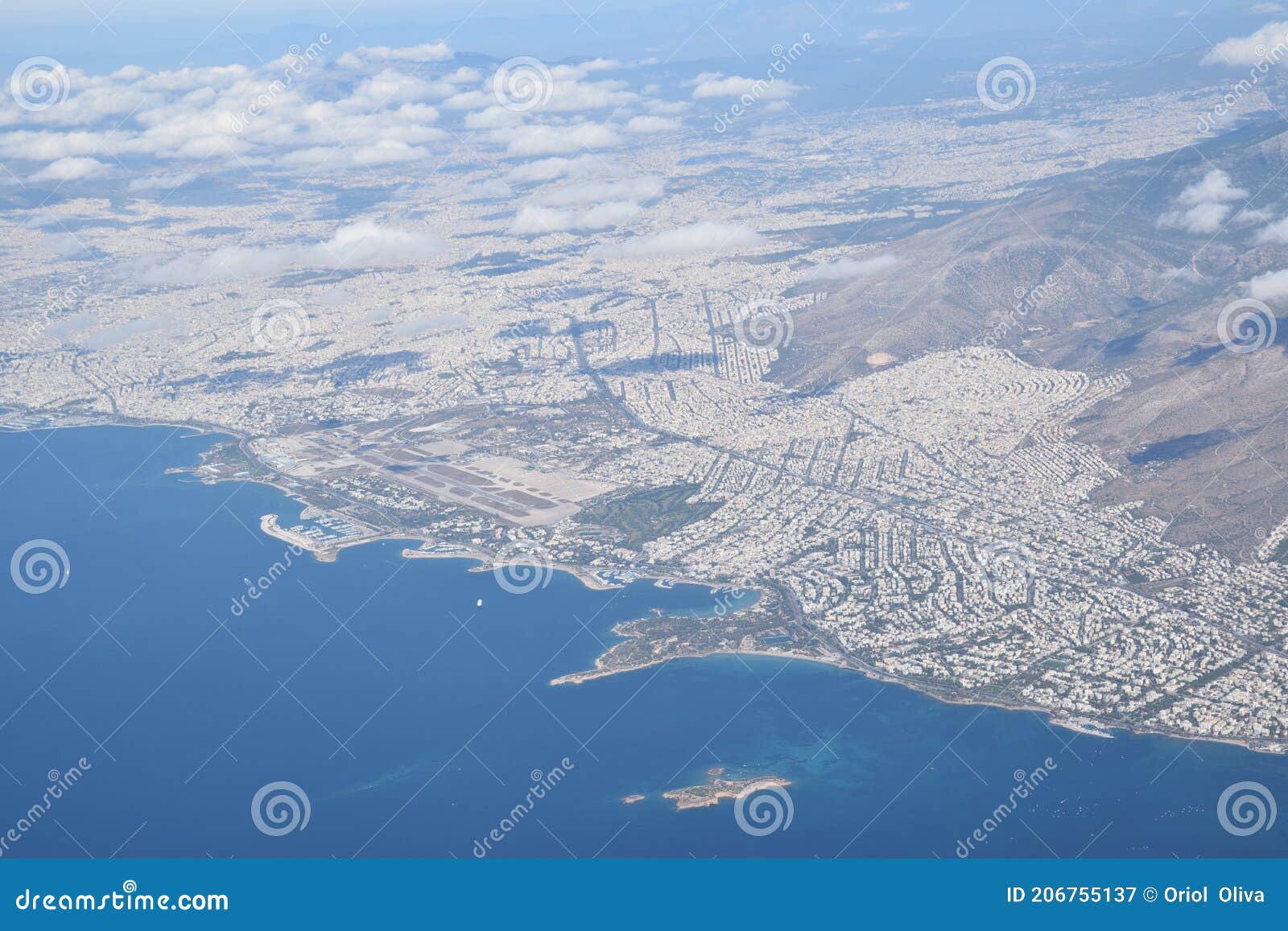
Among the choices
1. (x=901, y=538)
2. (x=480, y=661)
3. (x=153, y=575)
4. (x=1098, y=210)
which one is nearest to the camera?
(x=480, y=661)

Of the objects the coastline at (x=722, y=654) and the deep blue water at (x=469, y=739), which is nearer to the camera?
the deep blue water at (x=469, y=739)

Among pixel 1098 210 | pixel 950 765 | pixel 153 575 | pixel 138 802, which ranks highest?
pixel 1098 210

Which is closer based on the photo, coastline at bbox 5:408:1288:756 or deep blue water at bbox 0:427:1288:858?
deep blue water at bbox 0:427:1288:858

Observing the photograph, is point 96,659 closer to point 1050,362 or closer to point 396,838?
point 396,838

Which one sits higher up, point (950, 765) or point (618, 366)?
point (618, 366)

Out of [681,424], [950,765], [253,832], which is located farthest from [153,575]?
[950,765]

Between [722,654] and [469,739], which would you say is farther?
[722,654]

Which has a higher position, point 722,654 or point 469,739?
point 722,654

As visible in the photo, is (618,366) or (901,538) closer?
(901,538)
